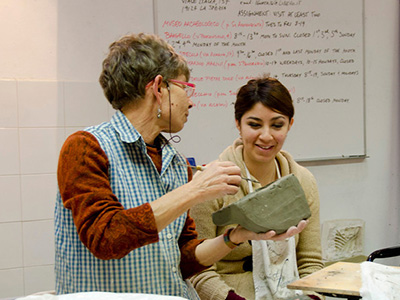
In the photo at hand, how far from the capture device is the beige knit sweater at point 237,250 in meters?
1.82

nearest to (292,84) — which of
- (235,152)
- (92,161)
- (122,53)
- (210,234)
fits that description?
(235,152)

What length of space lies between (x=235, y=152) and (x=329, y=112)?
56.3 inches

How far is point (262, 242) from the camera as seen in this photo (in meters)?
1.89

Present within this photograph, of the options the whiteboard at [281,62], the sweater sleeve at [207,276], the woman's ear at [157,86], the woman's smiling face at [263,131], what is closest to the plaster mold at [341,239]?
the whiteboard at [281,62]

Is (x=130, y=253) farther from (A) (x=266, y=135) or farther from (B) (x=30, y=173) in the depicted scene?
(B) (x=30, y=173)

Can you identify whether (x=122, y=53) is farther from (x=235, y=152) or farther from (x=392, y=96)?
(x=392, y=96)

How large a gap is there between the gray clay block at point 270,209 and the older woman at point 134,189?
2.2 inches

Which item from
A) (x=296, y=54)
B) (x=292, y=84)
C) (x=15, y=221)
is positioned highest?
(x=296, y=54)

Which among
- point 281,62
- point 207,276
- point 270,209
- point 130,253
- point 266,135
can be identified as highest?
point 281,62

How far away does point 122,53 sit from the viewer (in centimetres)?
142

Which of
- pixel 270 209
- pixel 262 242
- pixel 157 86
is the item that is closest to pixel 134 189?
pixel 157 86

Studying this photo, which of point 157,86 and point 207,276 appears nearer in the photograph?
point 157,86

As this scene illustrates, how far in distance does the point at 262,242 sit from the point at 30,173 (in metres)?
1.42

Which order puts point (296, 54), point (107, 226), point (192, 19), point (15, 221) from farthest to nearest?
point (296, 54) → point (192, 19) → point (15, 221) → point (107, 226)
